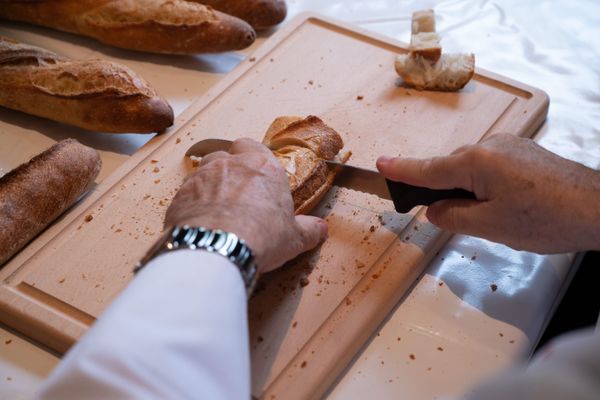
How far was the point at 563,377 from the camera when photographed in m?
0.74

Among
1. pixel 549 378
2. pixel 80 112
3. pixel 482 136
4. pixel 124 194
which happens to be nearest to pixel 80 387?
pixel 549 378

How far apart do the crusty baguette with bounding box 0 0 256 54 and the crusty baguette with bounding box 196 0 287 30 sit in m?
0.13

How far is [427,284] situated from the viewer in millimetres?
1602

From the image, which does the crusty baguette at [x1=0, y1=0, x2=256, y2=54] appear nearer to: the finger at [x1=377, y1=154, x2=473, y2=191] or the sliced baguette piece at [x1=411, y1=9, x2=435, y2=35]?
the sliced baguette piece at [x1=411, y1=9, x2=435, y2=35]

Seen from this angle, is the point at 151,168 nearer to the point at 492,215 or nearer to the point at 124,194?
the point at 124,194

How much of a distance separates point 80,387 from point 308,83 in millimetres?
1328

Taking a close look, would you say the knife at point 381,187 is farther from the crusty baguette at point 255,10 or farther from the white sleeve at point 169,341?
the crusty baguette at point 255,10

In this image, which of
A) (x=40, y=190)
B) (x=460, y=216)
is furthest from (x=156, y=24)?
(x=460, y=216)

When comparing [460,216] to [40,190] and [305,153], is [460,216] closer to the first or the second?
[305,153]

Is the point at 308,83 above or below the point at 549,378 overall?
below

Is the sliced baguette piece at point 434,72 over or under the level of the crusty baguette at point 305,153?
under

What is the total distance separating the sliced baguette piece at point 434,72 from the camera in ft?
6.70

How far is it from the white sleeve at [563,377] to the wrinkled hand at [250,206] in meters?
0.57

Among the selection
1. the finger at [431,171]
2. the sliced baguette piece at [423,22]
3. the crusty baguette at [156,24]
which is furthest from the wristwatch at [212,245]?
the sliced baguette piece at [423,22]
